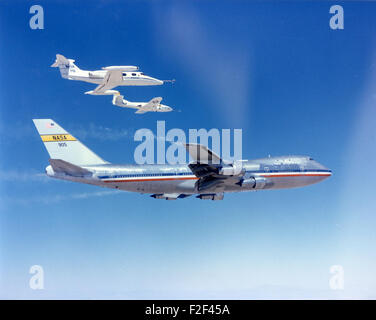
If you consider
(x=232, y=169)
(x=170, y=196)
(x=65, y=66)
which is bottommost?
(x=170, y=196)

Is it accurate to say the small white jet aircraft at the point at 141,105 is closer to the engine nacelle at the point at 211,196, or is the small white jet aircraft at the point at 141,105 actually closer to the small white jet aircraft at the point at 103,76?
the small white jet aircraft at the point at 103,76

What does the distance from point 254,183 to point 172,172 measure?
7.44 meters

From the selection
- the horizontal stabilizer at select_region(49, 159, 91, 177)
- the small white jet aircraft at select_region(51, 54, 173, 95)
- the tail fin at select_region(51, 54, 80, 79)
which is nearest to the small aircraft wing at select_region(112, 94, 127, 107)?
the small white jet aircraft at select_region(51, 54, 173, 95)

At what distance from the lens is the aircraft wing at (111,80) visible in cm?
4640

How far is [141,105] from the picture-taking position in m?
56.1

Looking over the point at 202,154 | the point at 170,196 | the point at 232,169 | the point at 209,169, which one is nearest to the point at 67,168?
the point at 202,154

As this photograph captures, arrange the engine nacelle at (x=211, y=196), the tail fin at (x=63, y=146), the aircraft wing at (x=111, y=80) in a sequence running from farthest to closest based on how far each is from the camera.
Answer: the engine nacelle at (x=211, y=196), the aircraft wing at (x=111, y=80), the tail fin at (x=63, y=146)

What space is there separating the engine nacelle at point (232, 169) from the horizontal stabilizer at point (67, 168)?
11.4m

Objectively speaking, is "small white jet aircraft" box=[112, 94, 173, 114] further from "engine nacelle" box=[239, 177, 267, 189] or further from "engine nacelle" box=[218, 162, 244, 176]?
"engine nacelle" box=[218, 162, 244, 176]

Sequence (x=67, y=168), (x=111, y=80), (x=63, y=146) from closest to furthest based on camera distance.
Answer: (x=67, y=168), (x=63, y=146), (x=111, y=80)

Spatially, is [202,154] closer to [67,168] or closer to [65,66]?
[67,168]

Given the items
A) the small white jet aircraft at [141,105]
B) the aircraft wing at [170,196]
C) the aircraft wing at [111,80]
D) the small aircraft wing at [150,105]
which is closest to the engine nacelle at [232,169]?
the aircraft wing at [170,196]

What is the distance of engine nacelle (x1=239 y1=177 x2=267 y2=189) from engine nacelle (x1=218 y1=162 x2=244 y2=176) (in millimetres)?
2867

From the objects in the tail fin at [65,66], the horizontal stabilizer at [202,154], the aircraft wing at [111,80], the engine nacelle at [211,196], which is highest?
the tail fin at [65,66]
